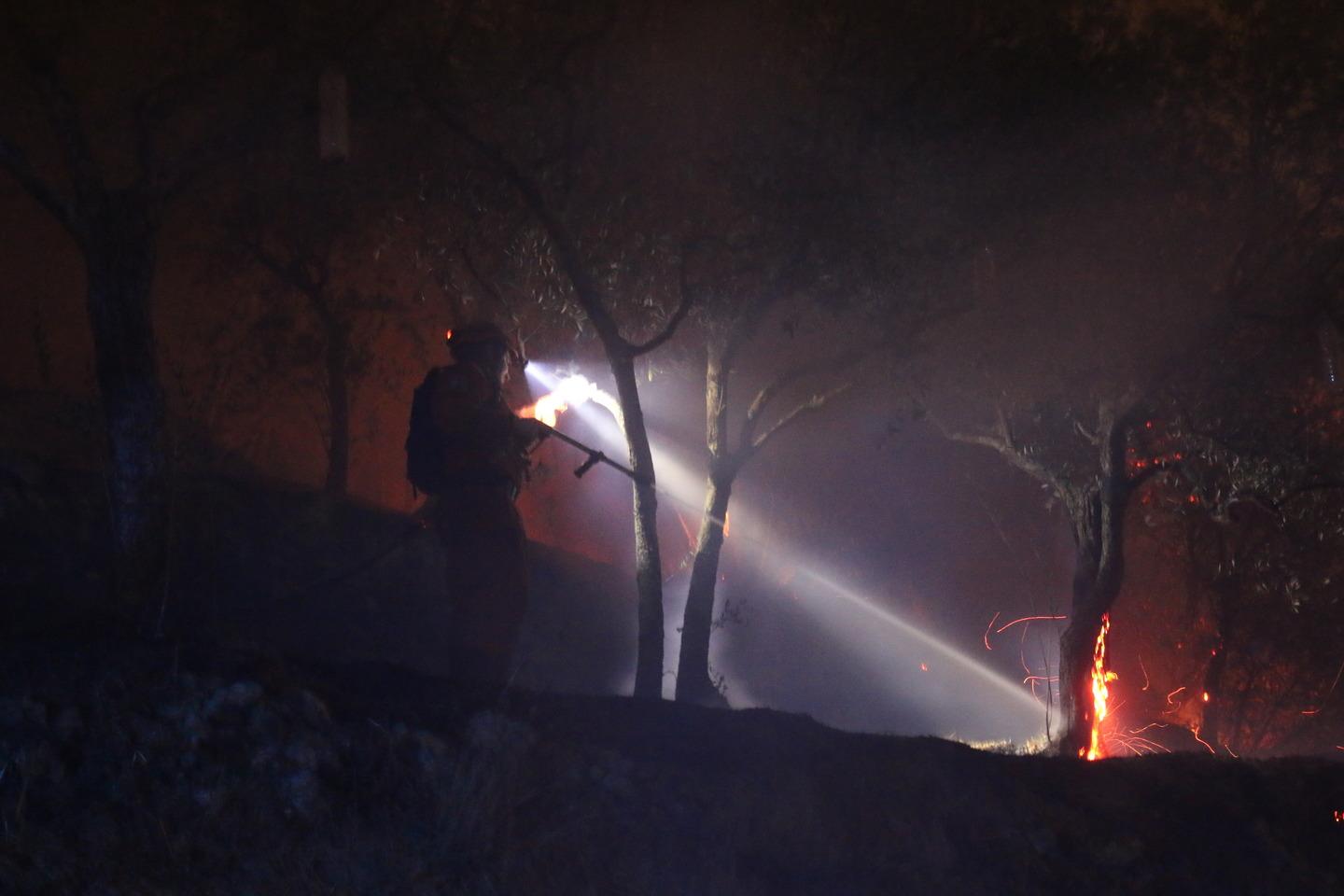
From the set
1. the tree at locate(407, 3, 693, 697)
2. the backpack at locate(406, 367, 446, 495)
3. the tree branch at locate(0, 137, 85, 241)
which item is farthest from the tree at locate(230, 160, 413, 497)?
the backpack at locate(406, 367, 446, 495)

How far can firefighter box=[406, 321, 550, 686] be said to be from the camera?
626 centimetres

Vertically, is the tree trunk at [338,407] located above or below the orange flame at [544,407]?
above

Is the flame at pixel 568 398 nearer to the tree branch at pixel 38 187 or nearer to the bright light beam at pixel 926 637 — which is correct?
the tree branch at pixel 38 187

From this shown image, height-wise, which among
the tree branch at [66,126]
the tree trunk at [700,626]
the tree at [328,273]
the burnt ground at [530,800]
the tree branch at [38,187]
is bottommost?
the burnt ground at [530,800]

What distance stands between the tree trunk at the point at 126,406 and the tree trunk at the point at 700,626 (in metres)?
4.75

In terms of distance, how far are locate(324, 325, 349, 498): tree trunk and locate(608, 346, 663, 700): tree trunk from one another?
490 centimetres

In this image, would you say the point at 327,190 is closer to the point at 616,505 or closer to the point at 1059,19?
the point at 1059,19

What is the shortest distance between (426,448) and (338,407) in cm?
664

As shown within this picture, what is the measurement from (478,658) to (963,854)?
9.42ft

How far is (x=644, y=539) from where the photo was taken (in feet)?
28.3

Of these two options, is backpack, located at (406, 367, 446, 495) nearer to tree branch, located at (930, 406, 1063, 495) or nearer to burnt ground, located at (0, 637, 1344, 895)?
burnt ground, located at (0, 637, 1344, 895)

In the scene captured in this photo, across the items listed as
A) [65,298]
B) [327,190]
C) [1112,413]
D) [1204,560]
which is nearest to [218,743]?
[327,190]

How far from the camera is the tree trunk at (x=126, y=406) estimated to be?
6000 millimetres

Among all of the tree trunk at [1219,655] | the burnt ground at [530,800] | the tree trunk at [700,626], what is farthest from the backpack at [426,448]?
the tree trunk at [1219,655]
